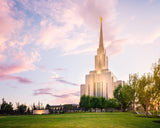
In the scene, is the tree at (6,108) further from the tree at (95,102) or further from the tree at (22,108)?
the tree at (95,102)

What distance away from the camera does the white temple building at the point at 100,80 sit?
127 meters

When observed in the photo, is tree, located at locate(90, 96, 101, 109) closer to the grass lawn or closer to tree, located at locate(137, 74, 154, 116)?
tree, located at locate(137, 74, 154, 116)

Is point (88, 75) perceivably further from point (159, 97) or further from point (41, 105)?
point (159, 97)

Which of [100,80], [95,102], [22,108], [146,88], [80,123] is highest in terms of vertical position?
[100,80]

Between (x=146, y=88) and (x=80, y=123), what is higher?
(x=146, y=88)

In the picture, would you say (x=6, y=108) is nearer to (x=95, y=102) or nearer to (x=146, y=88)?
(x=95, y=102)

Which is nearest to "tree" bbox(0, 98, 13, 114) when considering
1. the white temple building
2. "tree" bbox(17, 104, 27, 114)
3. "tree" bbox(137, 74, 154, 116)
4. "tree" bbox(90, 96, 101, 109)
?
"tree" bbox(17, 104, 27, 114)

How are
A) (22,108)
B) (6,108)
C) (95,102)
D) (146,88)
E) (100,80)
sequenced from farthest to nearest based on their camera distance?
(100,80) → (95,102) → (22,108) → (6,108) → (146,88)

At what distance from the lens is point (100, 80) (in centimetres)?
13150

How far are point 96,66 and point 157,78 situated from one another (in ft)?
387

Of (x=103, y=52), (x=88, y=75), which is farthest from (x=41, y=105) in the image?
(x=103, y=52)

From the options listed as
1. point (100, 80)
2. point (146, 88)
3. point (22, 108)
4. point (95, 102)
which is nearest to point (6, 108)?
point (22, 108)

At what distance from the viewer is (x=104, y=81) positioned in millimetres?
129250

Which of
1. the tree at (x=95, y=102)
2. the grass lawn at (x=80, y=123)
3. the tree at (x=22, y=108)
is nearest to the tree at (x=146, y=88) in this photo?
the grass lawn at (x=80, y=123)
